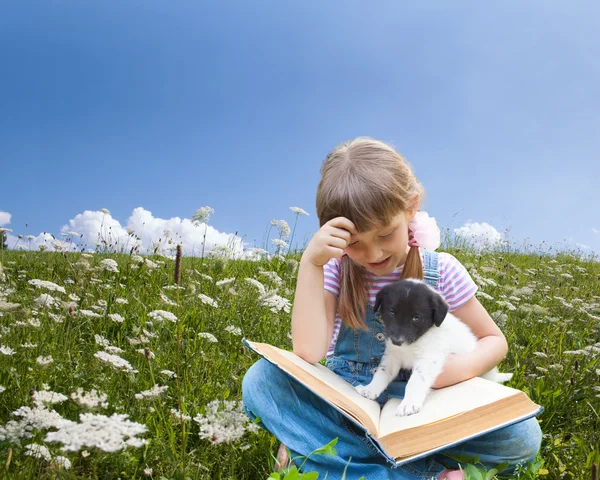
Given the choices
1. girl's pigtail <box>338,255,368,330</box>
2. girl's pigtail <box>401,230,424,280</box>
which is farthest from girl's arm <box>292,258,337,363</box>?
girl's pigtail <box>401,230,424,280</box>

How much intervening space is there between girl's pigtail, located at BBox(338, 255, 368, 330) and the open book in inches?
15.7

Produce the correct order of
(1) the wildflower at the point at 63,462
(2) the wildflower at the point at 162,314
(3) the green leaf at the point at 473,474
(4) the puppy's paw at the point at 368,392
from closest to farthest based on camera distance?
(1) the wildflower at the point at 63,462
(3) the green leaf at the point at 473,474
(4) the puppy's paw at the point at 368,392
(2) the wildflower at the point at 162,314

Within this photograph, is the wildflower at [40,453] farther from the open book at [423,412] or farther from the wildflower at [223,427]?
→ the open book at [423,412]

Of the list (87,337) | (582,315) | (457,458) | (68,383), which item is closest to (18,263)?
(87,337)

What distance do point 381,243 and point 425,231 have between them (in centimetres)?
27

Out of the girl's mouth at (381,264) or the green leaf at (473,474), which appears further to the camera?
the girl's mouth at (381,264)

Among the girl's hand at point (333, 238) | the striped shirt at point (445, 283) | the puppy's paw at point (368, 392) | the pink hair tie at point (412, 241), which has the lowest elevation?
the puppy's paw at point (368, 392)

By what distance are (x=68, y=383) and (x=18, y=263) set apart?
13.4 feet

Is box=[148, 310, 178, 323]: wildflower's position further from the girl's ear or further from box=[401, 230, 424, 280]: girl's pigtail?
box=[401, 230, 424, 280]: girl's pigtail

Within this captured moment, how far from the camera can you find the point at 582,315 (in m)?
5.55

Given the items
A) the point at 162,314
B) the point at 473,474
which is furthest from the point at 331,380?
the point at 162,314

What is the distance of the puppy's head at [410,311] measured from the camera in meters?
2.44

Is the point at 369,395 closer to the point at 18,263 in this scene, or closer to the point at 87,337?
the point at 87,337

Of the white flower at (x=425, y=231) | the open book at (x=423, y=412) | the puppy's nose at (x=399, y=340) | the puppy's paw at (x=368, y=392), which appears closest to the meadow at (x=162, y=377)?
the open book at (x=423, y=412)
